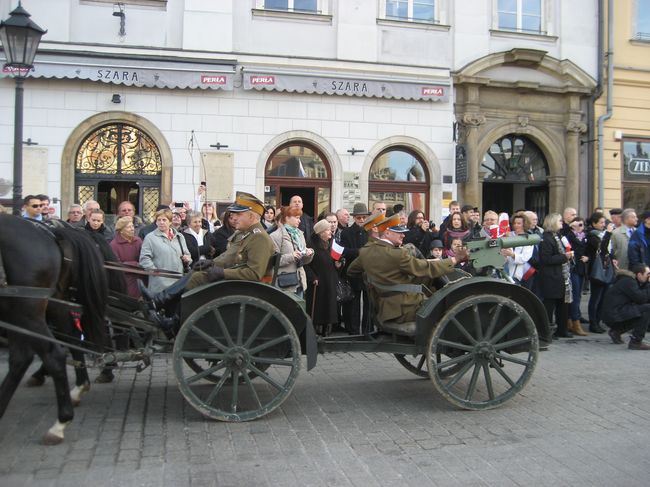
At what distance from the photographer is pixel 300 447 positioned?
14.2ft

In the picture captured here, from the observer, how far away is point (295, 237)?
711cm

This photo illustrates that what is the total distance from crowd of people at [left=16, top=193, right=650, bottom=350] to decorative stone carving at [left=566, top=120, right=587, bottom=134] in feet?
16.8

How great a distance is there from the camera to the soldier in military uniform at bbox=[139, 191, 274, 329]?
497cm

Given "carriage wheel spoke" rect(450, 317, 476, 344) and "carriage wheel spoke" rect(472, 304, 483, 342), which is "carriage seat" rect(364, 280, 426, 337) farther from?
"carriage wheel spoke" rect(472, 304, 483, 342)

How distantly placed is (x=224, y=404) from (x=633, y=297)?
5723 millimetres

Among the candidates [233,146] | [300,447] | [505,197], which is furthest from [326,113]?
[300,447]

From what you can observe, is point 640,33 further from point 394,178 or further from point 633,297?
point 633,297

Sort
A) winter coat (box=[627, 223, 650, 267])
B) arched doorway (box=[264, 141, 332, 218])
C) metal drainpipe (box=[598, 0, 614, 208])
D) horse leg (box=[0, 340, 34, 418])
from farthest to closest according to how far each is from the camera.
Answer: metal drainpipe (box=[598, 0, 614, 208]) → arched doorway (box=[264, 141, 332, 218]) → winter coat (box=[627, 223, 650, 267]) → horse leg (box=[0, 340, 34, 418])

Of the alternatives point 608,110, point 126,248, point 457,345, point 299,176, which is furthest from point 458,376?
point 608,110

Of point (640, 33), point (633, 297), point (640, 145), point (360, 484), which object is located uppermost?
point (640, 33)

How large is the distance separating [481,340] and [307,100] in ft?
31.3

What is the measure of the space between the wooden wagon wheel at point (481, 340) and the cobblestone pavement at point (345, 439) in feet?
0.64

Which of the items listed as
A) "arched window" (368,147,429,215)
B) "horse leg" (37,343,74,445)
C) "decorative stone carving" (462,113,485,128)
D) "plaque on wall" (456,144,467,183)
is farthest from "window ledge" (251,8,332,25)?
"horse leg" (37,343,74,445)

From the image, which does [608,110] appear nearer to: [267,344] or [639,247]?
[639,247]
